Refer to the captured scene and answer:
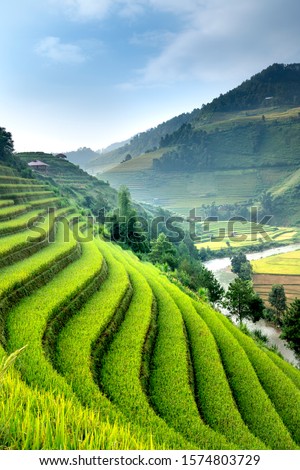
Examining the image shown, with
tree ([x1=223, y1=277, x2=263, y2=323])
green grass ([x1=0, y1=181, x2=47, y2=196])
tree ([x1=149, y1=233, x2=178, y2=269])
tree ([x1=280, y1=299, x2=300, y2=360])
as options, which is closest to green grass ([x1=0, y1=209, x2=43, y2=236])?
green grass ([x1=0, y1=181, x2=47, y2=196])

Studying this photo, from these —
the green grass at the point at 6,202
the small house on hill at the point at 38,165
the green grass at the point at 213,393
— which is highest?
the small house on hill at the point at 38,165

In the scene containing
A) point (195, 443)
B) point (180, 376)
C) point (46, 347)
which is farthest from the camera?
point (180, 376)

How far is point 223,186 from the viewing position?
156m

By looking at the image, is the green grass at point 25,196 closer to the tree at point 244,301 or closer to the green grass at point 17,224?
the green grass at point 17,224

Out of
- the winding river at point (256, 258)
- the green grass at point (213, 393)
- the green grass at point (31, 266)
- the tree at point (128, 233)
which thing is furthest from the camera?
the tree at point (128, 233)

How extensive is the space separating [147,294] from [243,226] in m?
94.0

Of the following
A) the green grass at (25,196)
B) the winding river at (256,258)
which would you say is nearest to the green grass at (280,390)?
the winding river at (256,258)

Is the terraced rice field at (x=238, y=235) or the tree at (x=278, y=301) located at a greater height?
the tree at (x=278, y=301)

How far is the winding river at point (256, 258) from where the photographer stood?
23.2m

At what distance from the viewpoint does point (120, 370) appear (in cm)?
670

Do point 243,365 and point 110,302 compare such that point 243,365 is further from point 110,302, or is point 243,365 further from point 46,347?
point 46,347

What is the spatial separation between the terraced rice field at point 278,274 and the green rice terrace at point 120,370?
32.0 metres

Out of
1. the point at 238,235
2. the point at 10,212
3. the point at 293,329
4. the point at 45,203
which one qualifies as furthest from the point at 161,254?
the point at 238,235
